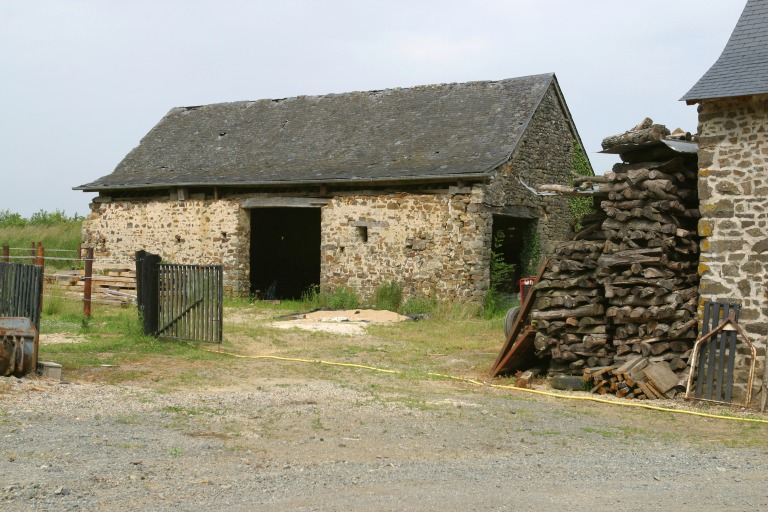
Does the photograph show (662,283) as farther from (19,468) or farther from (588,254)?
(19,468)

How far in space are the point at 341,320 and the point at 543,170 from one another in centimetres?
664

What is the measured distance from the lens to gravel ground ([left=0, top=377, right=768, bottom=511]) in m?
5.01

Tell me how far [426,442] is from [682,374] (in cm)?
415

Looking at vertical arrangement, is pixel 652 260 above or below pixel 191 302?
above

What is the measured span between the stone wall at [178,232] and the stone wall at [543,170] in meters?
6.43

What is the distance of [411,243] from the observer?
18.5 m

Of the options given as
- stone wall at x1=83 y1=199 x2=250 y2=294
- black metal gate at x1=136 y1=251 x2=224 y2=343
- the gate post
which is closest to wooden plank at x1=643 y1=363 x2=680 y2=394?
black metal gate at x1=136 y1=251 x2=224 y2=343

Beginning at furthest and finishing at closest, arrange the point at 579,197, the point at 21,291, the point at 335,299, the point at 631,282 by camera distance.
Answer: the point at 579,197 < the point at 335,299 < the point at 631,282 < the point at 21,291

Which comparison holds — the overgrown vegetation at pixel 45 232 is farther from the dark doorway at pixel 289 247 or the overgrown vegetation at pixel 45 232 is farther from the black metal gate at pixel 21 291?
the black metal gate at pixel 21 291

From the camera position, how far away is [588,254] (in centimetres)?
1043

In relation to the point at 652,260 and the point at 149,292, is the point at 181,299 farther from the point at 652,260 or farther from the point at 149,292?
the point at 652,260

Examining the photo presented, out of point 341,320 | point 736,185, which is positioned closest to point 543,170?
point 341,320

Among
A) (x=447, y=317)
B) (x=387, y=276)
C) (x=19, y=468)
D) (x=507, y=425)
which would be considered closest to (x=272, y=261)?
(x=387, y=276)

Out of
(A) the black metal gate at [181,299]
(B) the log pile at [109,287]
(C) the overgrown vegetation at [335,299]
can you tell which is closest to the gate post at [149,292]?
(A) the black metal gate at [181,299]
